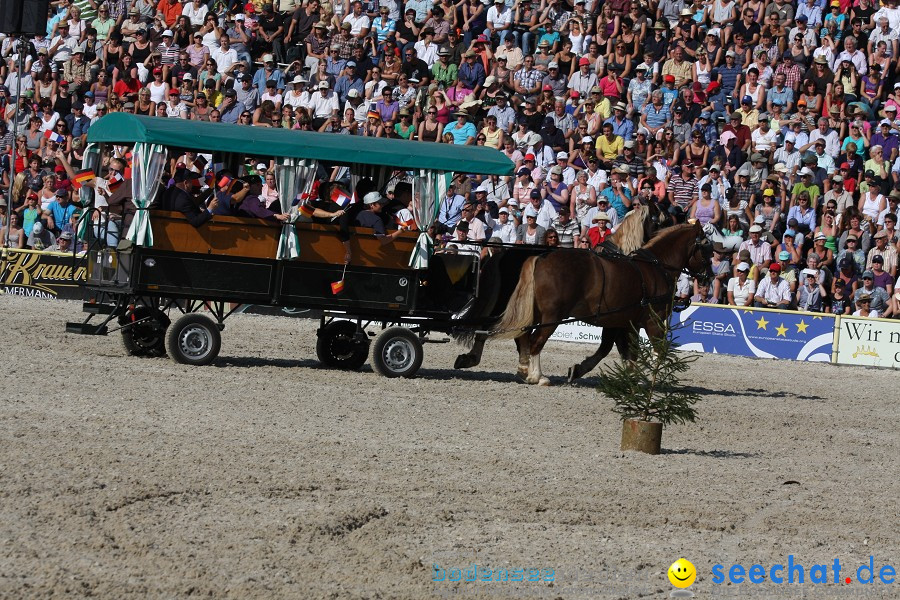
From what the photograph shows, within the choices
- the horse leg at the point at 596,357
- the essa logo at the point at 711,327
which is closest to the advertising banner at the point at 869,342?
the essa logo at the point at 711,327

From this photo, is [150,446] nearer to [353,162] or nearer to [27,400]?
[27,400]

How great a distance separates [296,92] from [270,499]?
61.3 ft

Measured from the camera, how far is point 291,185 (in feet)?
45.9

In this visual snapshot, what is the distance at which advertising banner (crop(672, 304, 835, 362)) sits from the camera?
2070 cm

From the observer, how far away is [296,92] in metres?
26.0

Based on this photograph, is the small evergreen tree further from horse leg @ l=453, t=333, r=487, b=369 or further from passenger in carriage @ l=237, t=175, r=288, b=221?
passenger in carriage @ l=237, t=175, r=288, b=221

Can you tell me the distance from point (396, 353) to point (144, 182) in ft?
10.9

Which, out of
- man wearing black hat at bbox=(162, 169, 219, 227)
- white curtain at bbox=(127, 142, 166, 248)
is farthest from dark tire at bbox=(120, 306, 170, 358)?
man wearing black hat at bbox=(162, 169, 219, 227)

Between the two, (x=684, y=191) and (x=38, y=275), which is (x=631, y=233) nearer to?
(x=684, y=191)

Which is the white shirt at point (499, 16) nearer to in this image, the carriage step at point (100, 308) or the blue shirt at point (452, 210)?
the blue shirt at point (452, 210)

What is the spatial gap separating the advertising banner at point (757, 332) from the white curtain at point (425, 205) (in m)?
7.26

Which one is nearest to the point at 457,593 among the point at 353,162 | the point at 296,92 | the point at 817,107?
the point at 353,162

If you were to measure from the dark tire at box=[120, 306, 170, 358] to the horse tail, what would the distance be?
3693 millimetres

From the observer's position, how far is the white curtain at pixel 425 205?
47.4 ft
